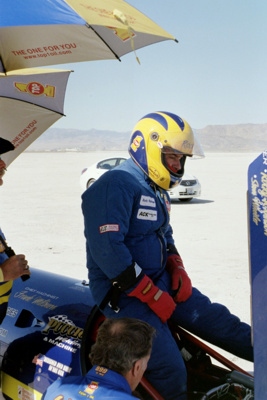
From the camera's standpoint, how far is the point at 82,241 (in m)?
9.77

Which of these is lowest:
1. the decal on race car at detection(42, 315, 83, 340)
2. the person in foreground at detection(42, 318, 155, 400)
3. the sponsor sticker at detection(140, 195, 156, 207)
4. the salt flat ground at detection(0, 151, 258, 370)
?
the salt flat ground at detection(0, 151, 258, 370)

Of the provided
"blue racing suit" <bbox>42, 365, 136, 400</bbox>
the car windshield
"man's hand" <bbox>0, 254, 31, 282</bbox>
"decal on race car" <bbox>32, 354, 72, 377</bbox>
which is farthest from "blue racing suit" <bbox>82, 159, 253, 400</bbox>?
the car windshield

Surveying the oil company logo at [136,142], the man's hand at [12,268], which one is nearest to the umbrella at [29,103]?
the man's hand at [12,268]

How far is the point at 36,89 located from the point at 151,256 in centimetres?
194

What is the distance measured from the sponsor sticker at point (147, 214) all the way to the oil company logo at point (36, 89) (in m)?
1.74

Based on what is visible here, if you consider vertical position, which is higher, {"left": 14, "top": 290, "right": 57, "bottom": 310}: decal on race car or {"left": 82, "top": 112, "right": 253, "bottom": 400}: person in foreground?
{"left": 82, "top": 112, "right": 253, "bottom": 400}: person in foreground

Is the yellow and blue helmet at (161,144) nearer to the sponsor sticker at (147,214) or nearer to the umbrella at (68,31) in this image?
the sponsor sticker at (147,214)

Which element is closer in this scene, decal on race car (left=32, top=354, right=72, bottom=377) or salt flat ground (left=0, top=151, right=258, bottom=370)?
decal on race car (left=32, top=354, right=72, bottom=377)

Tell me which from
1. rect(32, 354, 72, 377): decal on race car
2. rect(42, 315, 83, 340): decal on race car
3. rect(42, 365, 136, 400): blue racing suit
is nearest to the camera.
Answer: rect(42, 365, 136, 400): blue racing suit

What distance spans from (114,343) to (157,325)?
2.47 feet

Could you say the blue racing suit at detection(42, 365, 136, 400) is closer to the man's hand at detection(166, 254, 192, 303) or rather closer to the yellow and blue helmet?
the man's hand at detection(166, 254, 192, 303)

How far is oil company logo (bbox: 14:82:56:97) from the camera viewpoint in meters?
3.84

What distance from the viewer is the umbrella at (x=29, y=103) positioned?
3803 mm

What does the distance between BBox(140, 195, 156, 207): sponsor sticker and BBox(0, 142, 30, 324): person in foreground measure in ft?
2.86
